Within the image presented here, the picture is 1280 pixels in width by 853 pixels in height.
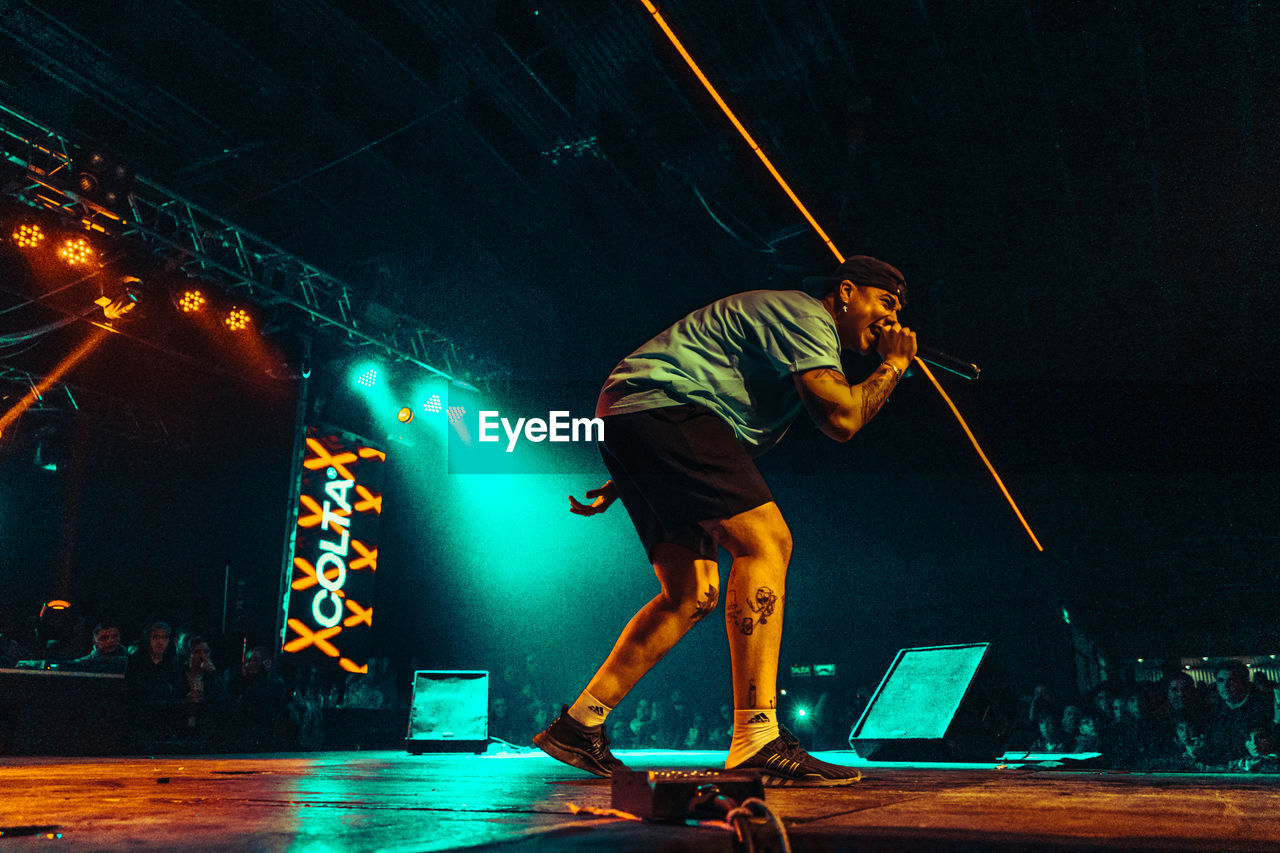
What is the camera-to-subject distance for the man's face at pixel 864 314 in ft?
7.09

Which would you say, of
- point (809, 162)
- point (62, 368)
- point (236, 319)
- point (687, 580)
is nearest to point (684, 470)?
point (687, 580)

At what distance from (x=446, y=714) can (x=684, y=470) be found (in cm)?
421

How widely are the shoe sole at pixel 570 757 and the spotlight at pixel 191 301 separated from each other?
752 centimetres

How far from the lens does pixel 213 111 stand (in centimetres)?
684

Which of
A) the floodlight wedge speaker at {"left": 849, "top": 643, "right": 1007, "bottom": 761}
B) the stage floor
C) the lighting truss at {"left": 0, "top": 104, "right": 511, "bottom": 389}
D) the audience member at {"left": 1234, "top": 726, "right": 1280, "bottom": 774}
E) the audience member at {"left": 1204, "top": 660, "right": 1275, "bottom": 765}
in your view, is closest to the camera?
the stage floor

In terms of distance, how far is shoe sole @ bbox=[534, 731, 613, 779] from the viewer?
1.92 metres

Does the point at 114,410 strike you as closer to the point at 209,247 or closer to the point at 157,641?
the point at 209,247

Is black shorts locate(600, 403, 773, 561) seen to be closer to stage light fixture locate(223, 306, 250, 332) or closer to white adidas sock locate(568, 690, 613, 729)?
white adidas sock locate(568, 690, 613, 729)

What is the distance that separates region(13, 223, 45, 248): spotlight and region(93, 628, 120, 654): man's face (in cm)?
345

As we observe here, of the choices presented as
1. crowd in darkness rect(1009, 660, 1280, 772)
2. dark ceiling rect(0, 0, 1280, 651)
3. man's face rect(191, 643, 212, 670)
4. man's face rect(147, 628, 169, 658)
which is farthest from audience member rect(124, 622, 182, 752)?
crowd in darkness rect(1009, 660, 1280, 772)

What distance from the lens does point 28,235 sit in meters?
6.59

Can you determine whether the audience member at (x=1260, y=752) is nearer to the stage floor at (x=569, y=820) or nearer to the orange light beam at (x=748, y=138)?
the orange light beam at (x=748, y=138)

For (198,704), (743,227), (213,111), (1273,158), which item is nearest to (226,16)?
(213,111)

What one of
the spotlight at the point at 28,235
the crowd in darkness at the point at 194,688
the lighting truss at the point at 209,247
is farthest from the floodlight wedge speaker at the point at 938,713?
the spotlight at the point at 28,235
